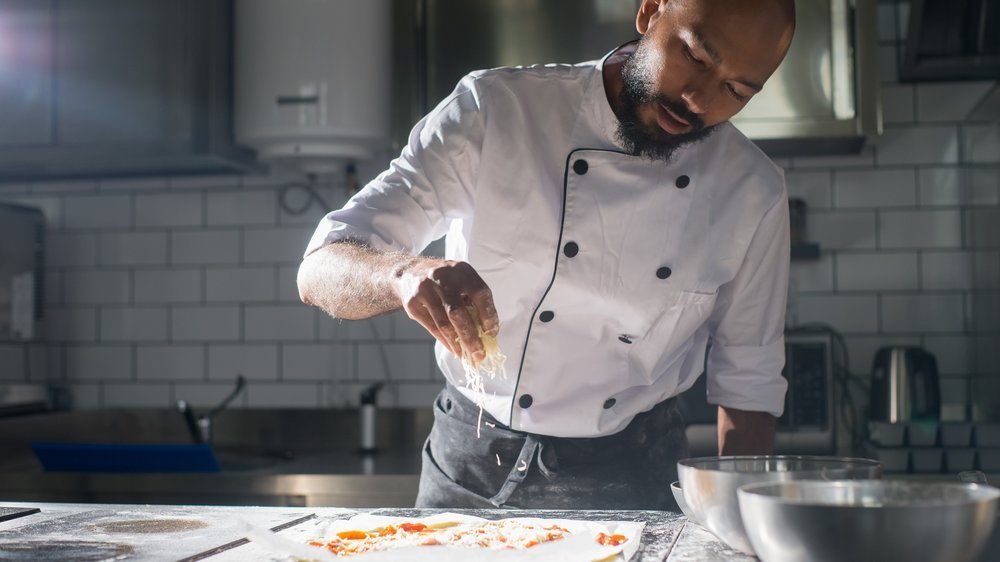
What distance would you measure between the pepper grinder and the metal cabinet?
0.75m

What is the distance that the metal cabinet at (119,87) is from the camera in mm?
2906

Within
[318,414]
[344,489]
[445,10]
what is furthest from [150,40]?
[344,489]

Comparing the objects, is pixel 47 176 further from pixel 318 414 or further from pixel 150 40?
pixel 318 414

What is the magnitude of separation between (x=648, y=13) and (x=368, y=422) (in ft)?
5.17

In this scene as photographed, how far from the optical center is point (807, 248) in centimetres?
283

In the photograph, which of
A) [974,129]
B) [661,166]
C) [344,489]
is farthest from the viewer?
[974,129]

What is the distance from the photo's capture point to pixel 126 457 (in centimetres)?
249

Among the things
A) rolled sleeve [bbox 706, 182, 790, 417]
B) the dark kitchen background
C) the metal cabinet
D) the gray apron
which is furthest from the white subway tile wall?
the gray apron

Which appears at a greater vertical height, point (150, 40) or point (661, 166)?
point (150, 40)

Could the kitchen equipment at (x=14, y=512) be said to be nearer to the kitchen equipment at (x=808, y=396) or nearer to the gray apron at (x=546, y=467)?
the gray apron at (x=546, y=467)

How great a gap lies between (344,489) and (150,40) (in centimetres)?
136

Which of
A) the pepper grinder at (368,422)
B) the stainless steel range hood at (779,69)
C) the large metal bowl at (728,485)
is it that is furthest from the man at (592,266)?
the pepper grinder at (368,422)

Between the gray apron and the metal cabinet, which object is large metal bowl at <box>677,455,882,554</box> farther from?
the metal cabinet

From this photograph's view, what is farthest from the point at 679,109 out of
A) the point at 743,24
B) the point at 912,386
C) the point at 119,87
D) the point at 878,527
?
the point at 119,87
